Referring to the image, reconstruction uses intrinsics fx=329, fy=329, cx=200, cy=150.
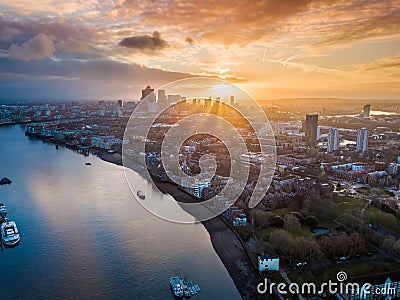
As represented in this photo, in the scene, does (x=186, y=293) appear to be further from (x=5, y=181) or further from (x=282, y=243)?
(x=5, y=181)

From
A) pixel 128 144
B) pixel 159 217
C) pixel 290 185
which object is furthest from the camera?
pixel 128 144

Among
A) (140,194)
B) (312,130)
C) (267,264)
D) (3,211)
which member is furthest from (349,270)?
(312,130)

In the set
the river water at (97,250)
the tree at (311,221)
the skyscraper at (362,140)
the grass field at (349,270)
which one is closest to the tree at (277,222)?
the tree at (311,221)

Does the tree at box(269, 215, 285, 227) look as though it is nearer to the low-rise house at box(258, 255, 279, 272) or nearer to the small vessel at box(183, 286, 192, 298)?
the low-rise house at box(258, 255, 279, 272)

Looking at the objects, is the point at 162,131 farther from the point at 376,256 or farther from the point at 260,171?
the point at 376,256

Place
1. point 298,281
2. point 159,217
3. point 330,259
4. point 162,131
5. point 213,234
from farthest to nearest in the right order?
point 162,131 → point 159,217 → point 213,234 → point 330,259 → point 298,281

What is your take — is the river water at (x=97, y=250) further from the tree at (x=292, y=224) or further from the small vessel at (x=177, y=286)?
the tree at (x=292, y=224)

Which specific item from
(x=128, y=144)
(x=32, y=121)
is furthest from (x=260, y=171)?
(x=32, y=121)

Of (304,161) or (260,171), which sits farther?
(304,161)
